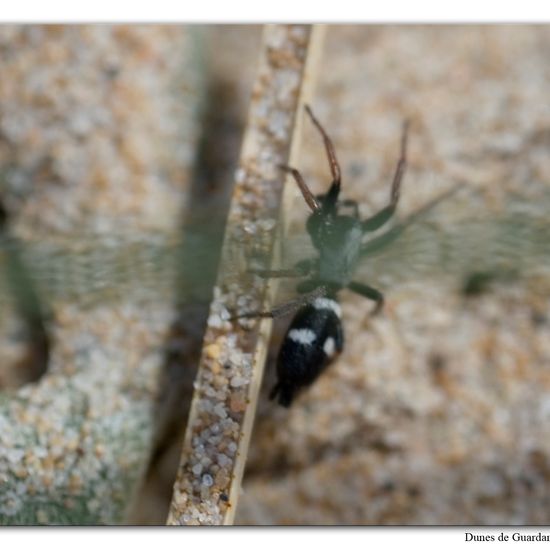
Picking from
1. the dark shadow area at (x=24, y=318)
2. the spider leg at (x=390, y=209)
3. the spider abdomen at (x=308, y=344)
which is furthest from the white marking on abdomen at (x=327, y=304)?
the dark shadow area at (x=24, y=318)

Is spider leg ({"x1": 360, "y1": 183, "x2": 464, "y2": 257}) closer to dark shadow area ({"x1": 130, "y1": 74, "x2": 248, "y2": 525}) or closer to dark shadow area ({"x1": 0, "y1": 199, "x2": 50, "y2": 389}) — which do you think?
dark shadow area ({"x1": 130, "y1": 74, "x2": 248, "y2": 525})

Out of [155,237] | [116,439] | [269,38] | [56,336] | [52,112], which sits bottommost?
[116,439]

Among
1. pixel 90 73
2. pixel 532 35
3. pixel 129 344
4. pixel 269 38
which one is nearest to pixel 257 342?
pixel 129 344

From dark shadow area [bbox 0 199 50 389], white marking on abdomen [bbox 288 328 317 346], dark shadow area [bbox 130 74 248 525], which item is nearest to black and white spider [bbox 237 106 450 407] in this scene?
white marking on abdomen [bbox 288 328 317 346]

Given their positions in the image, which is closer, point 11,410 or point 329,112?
point 11,410

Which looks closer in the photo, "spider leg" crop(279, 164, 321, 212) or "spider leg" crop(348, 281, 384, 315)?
"spider leg" crop(279, 164, 321, 212)

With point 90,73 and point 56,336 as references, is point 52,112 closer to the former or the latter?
point 90,73

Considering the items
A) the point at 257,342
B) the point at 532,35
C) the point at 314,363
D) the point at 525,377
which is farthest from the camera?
the point at 532,35
